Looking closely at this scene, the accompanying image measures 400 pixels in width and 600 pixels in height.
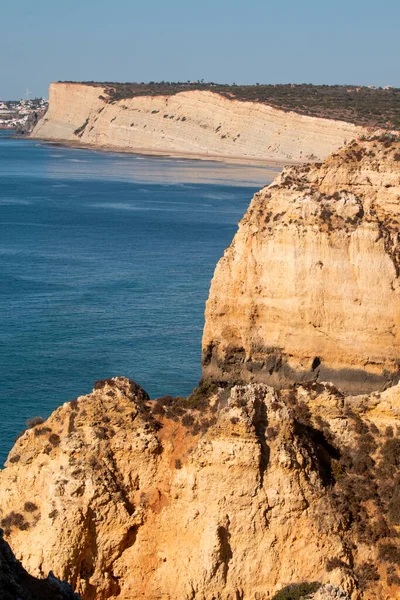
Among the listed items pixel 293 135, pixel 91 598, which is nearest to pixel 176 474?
pixel 91 598

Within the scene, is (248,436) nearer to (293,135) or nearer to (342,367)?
(342,367)

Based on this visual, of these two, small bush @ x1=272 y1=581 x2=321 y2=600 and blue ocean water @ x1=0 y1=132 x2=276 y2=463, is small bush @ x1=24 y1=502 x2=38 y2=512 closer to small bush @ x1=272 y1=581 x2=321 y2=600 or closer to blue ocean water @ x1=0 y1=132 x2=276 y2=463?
small bush @ x1=272 y1=581 x2=321 y2=600

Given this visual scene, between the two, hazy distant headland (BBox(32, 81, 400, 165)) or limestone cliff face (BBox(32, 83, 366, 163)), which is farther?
limestone cliff face (BBox(32, 83, 366, 163))

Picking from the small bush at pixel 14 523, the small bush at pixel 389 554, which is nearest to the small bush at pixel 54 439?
the small bush at pixel 14 523

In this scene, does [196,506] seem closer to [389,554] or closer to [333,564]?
[333,564]

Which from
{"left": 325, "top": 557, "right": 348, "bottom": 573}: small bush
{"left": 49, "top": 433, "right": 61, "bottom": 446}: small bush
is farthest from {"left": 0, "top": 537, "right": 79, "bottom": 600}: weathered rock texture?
{"left": 325, "top": 557, "right": 348, "bottom": 573}: small bush

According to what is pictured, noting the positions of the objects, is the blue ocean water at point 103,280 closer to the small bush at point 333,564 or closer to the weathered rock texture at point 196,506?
the weathered rock texture at point 196,506
